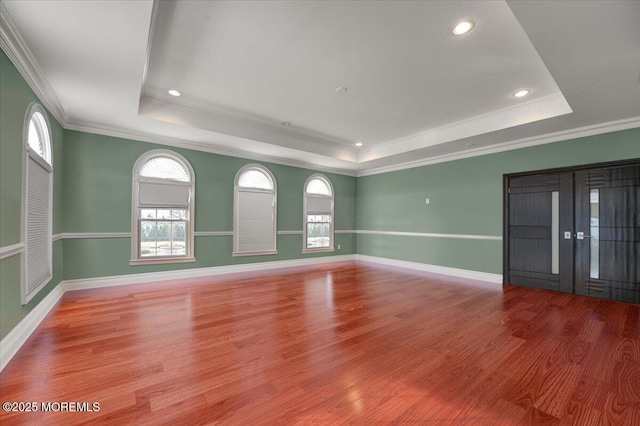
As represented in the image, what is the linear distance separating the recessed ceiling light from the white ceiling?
5 centimetres

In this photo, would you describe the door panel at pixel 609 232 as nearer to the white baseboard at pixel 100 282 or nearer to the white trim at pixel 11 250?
the white baseboard at pixel 100 282

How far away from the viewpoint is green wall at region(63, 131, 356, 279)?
4.18 meters

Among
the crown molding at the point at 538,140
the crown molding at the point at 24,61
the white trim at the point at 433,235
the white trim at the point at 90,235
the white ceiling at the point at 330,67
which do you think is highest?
the white ceiling at the point at 330,67

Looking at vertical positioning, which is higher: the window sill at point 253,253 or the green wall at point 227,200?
the green wall at point 227,200

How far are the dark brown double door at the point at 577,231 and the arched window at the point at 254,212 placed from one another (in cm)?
476

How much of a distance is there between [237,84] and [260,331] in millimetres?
2964

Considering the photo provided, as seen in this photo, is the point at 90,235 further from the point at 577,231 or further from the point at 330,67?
the point at 577,231

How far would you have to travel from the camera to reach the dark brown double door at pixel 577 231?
3.84m

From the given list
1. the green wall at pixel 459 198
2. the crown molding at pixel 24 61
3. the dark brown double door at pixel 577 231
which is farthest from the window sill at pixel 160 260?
the dark brown double door at pixel 577 231

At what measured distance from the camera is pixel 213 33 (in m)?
2.48

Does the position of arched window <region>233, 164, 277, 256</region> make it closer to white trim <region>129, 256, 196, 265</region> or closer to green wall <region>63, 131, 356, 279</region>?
green wall <region>63, 131, 356, 279</region>

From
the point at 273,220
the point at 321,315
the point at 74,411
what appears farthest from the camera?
the point at 273,220

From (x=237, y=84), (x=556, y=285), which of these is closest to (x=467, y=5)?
(x=237, y=84)

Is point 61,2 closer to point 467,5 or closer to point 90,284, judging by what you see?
point 467,5
